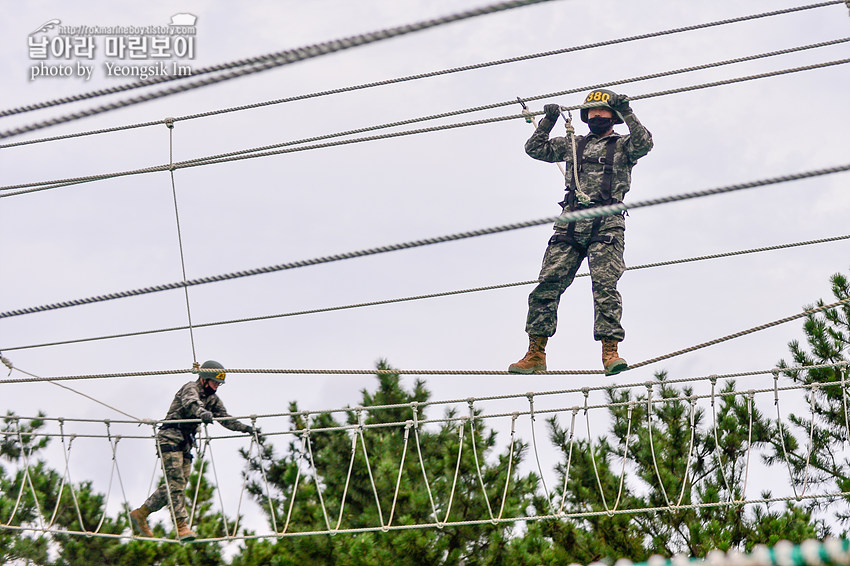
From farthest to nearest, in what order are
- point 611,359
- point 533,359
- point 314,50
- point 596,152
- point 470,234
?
1. point 596,152
2. point 533,359
3. point 611,359
4. point 470,234
5. point 314,50

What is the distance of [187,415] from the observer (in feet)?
24.7

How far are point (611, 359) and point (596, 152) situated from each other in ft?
3.31

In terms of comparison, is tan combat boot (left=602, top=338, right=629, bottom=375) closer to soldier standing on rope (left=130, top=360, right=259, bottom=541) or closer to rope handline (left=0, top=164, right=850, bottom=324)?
rope handline (left=0, top=164, right=850, bottom=324)

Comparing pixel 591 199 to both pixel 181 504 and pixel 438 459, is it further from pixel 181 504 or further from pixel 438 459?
pixel 438 459

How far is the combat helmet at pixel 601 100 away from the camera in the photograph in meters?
5.89

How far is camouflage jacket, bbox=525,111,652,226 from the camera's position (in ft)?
19.2

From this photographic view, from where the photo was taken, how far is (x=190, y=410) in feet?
24.5

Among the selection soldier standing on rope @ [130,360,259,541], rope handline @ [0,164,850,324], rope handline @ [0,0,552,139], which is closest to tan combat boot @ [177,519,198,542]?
soldier standing on rope @ [130,360,259,541]

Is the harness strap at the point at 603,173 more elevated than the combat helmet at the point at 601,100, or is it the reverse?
the combat helmet at the point at 601,100

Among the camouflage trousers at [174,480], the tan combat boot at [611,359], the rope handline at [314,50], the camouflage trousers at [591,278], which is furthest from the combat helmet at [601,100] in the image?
the camouflage trousers at [174,480]

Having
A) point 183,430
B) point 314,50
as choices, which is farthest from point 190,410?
point 314,50

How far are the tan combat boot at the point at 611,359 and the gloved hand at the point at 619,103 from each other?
1.08m

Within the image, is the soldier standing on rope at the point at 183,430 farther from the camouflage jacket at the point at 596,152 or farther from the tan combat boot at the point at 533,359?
the camouflage jacket at the point at 596,152

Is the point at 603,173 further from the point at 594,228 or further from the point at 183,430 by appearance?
the point at 183,430
